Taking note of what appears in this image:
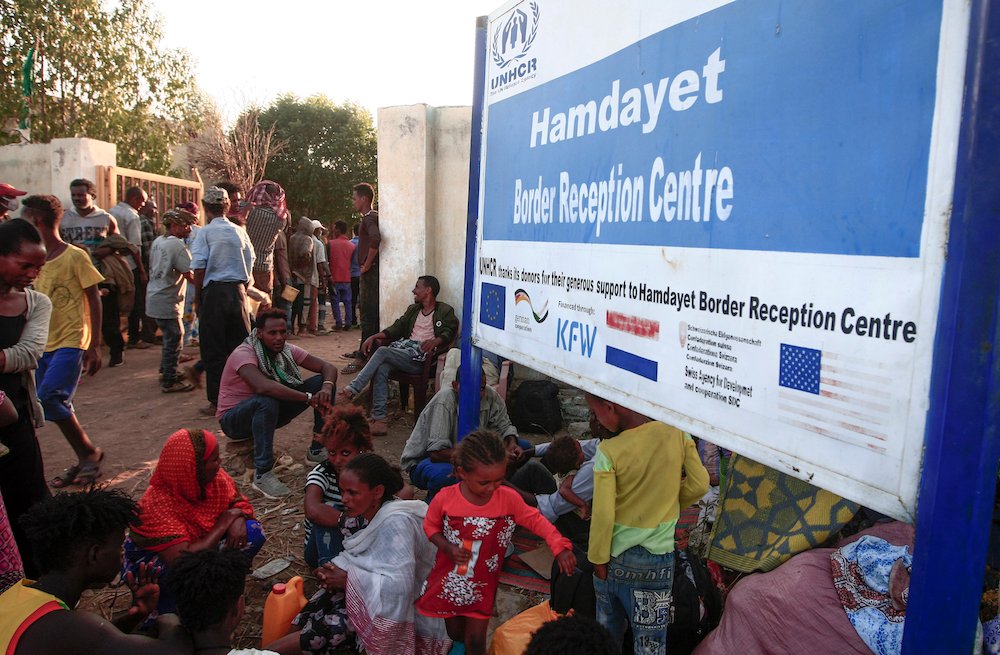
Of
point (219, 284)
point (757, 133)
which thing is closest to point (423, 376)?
point (219, 284)

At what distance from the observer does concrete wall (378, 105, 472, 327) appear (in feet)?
23.3

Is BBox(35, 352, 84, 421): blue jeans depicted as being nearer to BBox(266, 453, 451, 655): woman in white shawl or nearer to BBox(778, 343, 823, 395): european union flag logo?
BBox(266, 453, 451, 655): woman in white shawl

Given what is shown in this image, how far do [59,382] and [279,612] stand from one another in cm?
274

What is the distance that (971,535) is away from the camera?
1304 mm

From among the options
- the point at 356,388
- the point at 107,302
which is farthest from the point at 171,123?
the point at 356,388

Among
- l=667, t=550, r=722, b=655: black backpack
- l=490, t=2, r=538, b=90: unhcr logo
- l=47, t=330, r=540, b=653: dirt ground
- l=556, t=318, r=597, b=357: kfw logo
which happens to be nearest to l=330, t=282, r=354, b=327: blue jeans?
l=47, t=330, r=540, b=653: dirt ground

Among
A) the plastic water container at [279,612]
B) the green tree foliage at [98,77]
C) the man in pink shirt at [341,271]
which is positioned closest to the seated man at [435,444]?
the plastic water container at [279,612]

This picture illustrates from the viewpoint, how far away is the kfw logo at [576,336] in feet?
8.21

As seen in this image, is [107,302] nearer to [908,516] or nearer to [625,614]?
[625,614]

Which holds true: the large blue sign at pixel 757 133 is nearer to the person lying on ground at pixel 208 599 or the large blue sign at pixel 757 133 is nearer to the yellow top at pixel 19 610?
the person lying on ground at pixel 208 599

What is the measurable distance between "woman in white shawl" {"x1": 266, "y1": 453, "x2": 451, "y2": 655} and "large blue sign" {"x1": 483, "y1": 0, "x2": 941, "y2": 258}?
1443 millimetres

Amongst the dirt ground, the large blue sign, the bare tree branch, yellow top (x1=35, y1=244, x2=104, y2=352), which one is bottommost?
the dirt ground

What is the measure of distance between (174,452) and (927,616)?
10.5ft

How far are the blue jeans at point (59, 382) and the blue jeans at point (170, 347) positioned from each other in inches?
102
